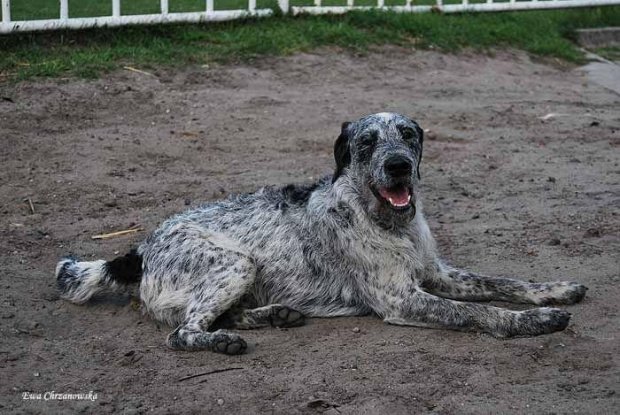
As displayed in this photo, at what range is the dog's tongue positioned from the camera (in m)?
5.86

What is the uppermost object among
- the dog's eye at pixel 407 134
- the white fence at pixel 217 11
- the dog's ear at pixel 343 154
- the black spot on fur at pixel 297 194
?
the white fence at pixel 217 11

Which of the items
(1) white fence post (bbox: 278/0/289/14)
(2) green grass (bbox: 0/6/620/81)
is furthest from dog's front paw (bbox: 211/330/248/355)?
(1) white fence post (bbox: 278/0/289/14)

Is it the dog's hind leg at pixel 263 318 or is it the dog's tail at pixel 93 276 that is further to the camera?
the dog's tail at pixel 93 276

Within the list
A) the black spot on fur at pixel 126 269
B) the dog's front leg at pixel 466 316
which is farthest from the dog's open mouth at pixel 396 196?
the black spot on fur at pixel 126 269

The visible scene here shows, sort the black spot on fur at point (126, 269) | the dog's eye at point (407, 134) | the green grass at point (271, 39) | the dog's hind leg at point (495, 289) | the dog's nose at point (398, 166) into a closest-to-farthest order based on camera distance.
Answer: the dog's nose at point (398, 166)
the dog's hind leg at point (495, 289)
the dog's eye at point (407, 134)
the black spot on fur at point (126, 269)
the green grass at point (271, 39)

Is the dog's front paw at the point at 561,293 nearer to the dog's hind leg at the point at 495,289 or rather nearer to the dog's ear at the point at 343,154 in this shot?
the dog's hind leg at the point at 495,289

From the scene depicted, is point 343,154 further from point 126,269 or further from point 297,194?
point 126,269

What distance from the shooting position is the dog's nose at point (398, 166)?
5.75 meters

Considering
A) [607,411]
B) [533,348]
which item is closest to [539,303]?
[533,348]

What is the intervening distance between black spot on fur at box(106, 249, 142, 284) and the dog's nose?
5.66 ft

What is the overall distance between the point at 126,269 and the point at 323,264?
4.09ft

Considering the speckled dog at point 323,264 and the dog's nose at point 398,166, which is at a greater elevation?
the dog's nose at point 398,166

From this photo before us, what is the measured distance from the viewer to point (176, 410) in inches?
188

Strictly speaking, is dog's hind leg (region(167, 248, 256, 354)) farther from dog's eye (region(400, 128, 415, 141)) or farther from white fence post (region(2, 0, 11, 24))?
white fence post (region(2, 0, 11, 24))
